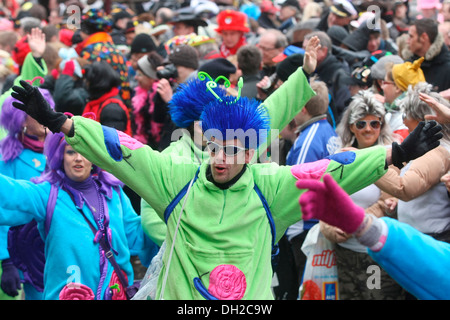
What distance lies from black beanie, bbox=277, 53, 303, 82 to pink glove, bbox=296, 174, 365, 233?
12.7 ft

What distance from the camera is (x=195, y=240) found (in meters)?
3.46

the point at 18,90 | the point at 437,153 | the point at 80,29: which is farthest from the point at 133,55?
the point at 18,90

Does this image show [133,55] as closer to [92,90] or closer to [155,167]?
[92,90]

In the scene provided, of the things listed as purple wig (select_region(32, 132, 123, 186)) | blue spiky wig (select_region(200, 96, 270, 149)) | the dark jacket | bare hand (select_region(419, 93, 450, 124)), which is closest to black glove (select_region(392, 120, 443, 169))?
blue spiky wig (select_region(200, 96, 270, 149))

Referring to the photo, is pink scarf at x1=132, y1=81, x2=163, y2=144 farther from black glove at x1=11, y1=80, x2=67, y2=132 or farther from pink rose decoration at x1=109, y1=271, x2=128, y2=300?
black glove at x1=11, y1=80, x2=67, y2=132

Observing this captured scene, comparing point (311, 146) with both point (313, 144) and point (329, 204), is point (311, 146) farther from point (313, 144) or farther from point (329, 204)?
point (329, 204)

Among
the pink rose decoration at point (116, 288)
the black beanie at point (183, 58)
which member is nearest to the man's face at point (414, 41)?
the black beanie at point (183, 58)

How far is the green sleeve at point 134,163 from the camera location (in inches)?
136

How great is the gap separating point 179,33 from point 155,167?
6616 millimetres

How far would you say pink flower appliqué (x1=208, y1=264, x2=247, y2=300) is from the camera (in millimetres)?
3385

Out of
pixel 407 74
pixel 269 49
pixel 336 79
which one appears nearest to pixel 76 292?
pixel 407 74

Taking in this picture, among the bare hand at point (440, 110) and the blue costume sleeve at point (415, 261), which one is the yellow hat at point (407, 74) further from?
the blue costume sleeve at point (415, 261)

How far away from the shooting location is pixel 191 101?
14.0 feet

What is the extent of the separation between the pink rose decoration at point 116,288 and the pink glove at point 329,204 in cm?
246
